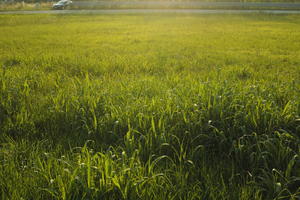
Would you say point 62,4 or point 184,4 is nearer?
point 184,4

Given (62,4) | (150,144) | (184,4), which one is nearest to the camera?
(150,144)

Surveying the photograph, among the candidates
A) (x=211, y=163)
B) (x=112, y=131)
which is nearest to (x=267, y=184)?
(x=211, y=163)

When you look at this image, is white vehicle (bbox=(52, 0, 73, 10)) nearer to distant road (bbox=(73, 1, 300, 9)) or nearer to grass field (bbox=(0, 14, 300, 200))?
distant road (bbox=(73, 1, 300, 9))

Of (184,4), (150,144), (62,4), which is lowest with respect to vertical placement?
(150,144)

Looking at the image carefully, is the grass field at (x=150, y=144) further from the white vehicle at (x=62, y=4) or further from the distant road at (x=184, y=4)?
the white vehicle at (x=62, y=4)

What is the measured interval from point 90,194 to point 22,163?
0.84 m

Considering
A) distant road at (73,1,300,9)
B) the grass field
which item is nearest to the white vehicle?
distant road at (73,1,300,9)

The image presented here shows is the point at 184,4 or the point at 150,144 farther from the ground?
the point at 184,4

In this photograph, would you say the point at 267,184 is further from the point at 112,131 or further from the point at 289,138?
the point at 112,131

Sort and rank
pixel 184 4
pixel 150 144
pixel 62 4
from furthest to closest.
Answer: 1. pixel 62 4
2. pixel 184 4
3. pixel 150 144

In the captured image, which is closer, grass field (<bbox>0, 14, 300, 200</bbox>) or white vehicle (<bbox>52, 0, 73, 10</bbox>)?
grass field (<bbox>0, 14, 300, 200</bbox>)

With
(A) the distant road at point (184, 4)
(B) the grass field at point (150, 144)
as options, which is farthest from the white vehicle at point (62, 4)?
(B) the grass field at point (150, 144)

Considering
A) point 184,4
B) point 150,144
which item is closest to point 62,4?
point 184,4

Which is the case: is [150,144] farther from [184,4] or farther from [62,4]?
[62,4]
